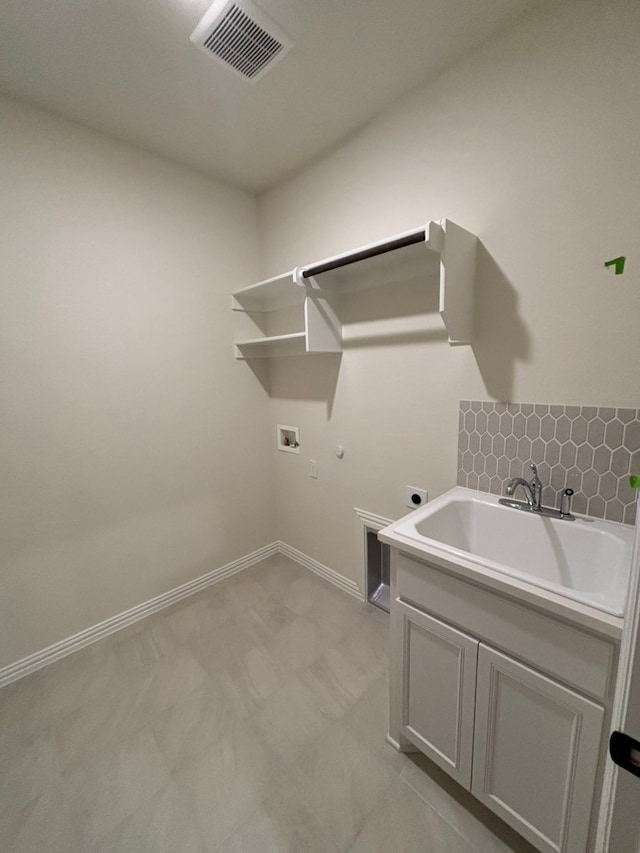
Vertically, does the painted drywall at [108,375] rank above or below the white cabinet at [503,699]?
above

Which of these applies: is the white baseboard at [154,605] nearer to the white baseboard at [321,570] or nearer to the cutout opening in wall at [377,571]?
the white baseboard at [321,570]

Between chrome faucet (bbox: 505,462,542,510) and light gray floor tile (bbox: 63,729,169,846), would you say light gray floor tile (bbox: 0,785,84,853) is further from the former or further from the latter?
chrome faucet (bbox: 505,462,542,510)

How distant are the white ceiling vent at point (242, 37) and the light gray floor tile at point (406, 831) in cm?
272

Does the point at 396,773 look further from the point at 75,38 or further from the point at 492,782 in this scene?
the point at 75,38

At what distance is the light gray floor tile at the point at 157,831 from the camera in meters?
1.07

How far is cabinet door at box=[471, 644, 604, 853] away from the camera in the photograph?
0.86 meters

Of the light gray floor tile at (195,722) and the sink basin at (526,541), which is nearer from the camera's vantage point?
the sink basin at (526,541)

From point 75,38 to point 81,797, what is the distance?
2.75 metres

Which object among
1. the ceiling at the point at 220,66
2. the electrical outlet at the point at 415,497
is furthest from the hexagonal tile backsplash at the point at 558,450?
the ceiling at the point at 220,66

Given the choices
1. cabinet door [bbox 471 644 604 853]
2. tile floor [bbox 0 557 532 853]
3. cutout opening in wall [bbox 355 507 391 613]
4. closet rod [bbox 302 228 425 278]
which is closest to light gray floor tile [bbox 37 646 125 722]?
tile floor [bbox 0 557 532 853]

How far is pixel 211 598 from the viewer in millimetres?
2277

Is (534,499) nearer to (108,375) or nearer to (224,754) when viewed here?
(224,754)

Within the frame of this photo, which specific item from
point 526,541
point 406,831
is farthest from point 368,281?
point 406,831

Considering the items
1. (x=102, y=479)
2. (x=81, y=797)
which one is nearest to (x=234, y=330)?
(x=102, y=479)
